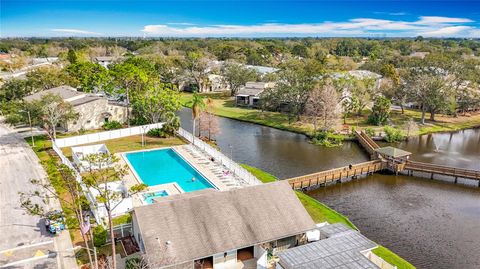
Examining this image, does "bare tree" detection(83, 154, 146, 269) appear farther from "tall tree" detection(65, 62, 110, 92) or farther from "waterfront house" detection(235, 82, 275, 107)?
"waterfront house" detection(235, 82, 275, 107)

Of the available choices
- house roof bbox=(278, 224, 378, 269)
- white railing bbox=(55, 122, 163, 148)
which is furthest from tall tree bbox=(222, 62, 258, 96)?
house roof bbox=(278, 224, 378, 269)

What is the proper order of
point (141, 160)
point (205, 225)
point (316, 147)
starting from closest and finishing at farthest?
point (205, 225) < point (141, 160) < point (316, 147)

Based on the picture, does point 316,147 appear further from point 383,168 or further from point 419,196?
point 419,196

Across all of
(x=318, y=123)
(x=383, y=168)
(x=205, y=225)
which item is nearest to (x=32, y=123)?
(x=205, y=225)

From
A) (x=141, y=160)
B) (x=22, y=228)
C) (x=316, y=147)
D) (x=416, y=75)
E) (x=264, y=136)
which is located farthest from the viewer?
(x=416, y=75)

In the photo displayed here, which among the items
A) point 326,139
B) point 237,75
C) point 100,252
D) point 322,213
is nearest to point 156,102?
point 326,139

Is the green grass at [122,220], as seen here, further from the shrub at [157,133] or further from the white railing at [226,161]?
→ the shrub at [157,133]
